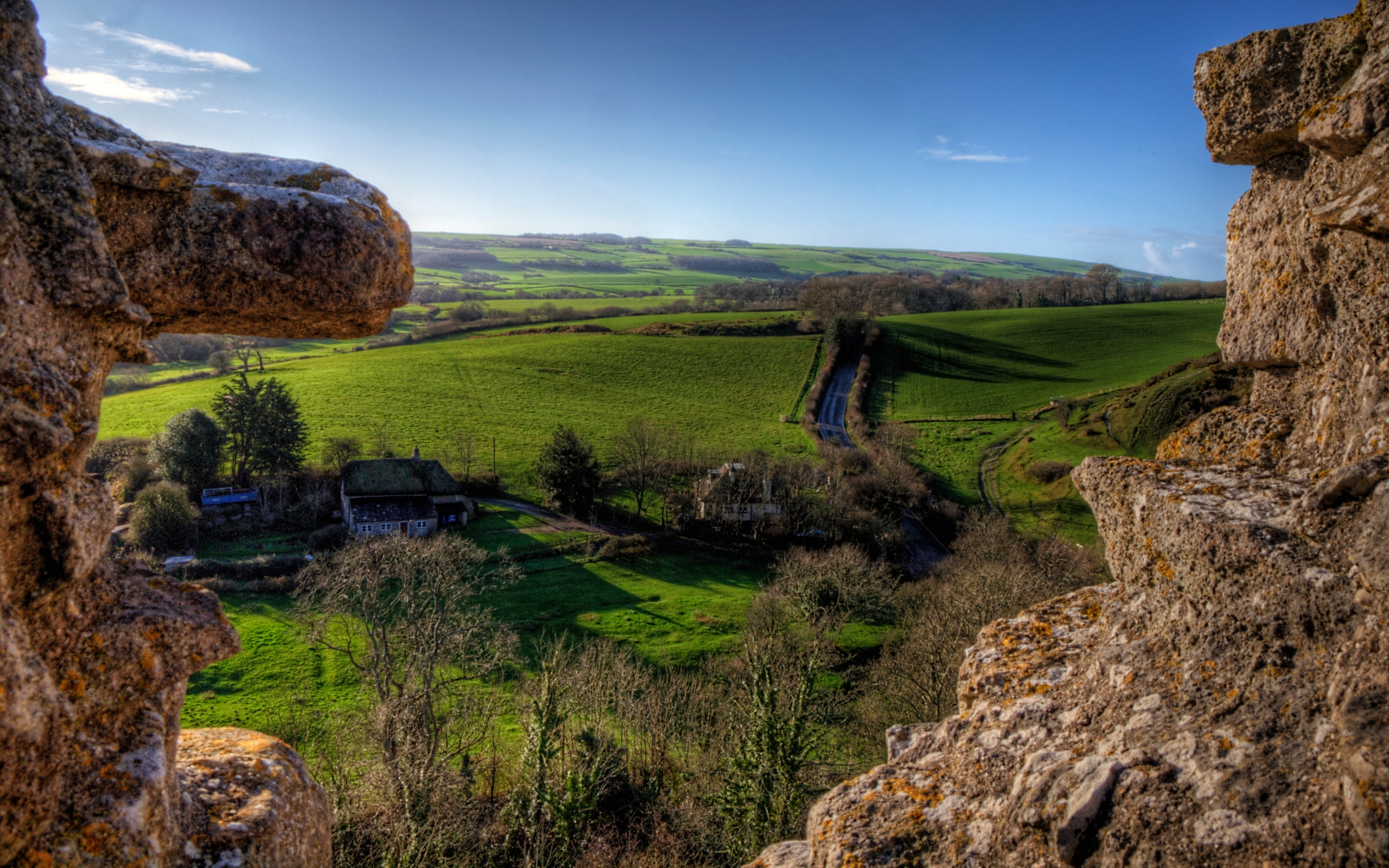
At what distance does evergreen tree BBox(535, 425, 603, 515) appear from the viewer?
164 ft

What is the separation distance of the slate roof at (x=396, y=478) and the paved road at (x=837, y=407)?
102 feet

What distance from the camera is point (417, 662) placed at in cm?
2055

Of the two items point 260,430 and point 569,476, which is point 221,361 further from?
point 569,476

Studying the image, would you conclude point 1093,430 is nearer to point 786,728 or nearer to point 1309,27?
point 786,728

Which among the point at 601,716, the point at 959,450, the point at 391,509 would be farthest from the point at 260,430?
the point at 959,450

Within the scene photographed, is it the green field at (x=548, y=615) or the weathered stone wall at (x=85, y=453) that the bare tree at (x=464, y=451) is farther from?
the weathered stone wall at (x=85, y=453)

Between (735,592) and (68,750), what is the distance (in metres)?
38.4

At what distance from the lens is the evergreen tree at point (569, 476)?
1962 inches

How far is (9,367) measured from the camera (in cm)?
330

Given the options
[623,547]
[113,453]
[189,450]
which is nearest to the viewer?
[623,547]

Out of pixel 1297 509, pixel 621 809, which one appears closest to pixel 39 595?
pixel 1297 509

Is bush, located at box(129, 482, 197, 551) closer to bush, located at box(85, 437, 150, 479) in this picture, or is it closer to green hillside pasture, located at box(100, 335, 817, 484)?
bush, located at box(85, 437, 150, 479)

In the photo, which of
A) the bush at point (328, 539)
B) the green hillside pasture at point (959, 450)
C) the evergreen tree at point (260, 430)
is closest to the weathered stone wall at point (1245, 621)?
the bush at point (328, 539)

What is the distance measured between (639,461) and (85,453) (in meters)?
50.3
